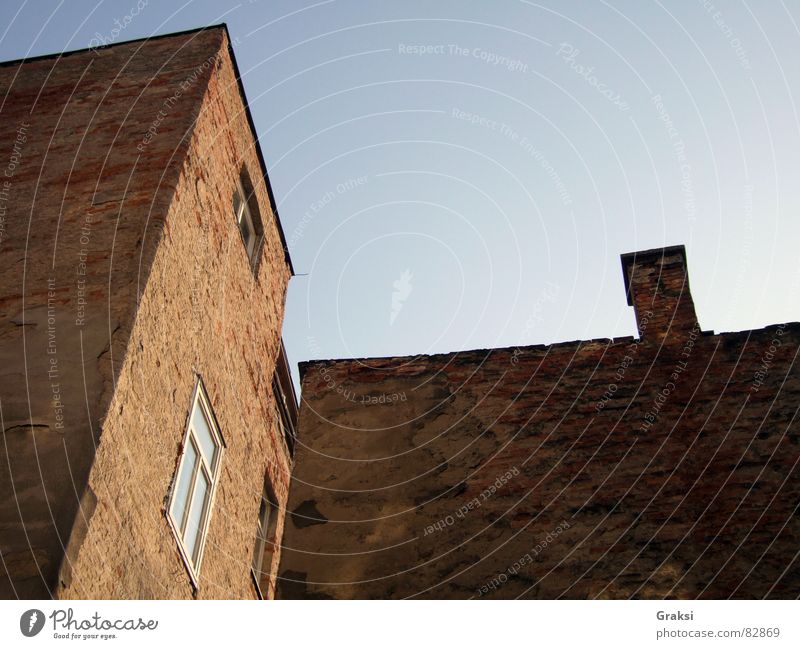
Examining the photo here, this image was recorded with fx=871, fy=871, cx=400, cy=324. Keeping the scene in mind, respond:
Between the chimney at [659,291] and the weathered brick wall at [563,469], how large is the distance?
0.8 inches

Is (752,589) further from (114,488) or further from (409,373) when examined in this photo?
(114,488)

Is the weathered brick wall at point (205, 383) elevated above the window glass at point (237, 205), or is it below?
below

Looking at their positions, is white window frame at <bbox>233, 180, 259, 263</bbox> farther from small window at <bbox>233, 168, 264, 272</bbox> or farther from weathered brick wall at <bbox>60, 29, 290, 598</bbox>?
weathered brick wall at <bbox>60, 29, 290, 598</bbox>

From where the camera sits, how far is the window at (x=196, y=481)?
7287mm

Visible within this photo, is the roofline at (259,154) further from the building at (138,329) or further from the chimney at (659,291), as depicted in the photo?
the chimney at (659,291)

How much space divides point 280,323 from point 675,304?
4915 millimetres

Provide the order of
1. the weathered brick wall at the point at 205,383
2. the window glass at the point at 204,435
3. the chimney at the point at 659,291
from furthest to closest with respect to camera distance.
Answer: the chimney at the point at 659,291
the window glass at the point at 204,435
the weathered brick wall at the point at 205,383

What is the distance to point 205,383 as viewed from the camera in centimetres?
811

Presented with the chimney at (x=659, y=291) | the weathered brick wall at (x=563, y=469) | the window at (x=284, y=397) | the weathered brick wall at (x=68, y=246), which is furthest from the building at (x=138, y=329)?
the chimney at (x=659, y=291)

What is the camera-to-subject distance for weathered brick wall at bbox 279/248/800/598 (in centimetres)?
694

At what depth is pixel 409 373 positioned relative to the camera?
28.8ft

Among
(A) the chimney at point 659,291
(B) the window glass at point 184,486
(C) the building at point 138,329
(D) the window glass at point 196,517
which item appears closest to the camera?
(C) the building at point 138,329

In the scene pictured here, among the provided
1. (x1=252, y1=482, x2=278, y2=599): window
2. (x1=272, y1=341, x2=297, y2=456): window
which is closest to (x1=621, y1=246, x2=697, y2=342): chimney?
(x1=272, y1=341, x2=297, y2=456): window

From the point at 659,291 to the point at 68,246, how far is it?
18.5 ft
